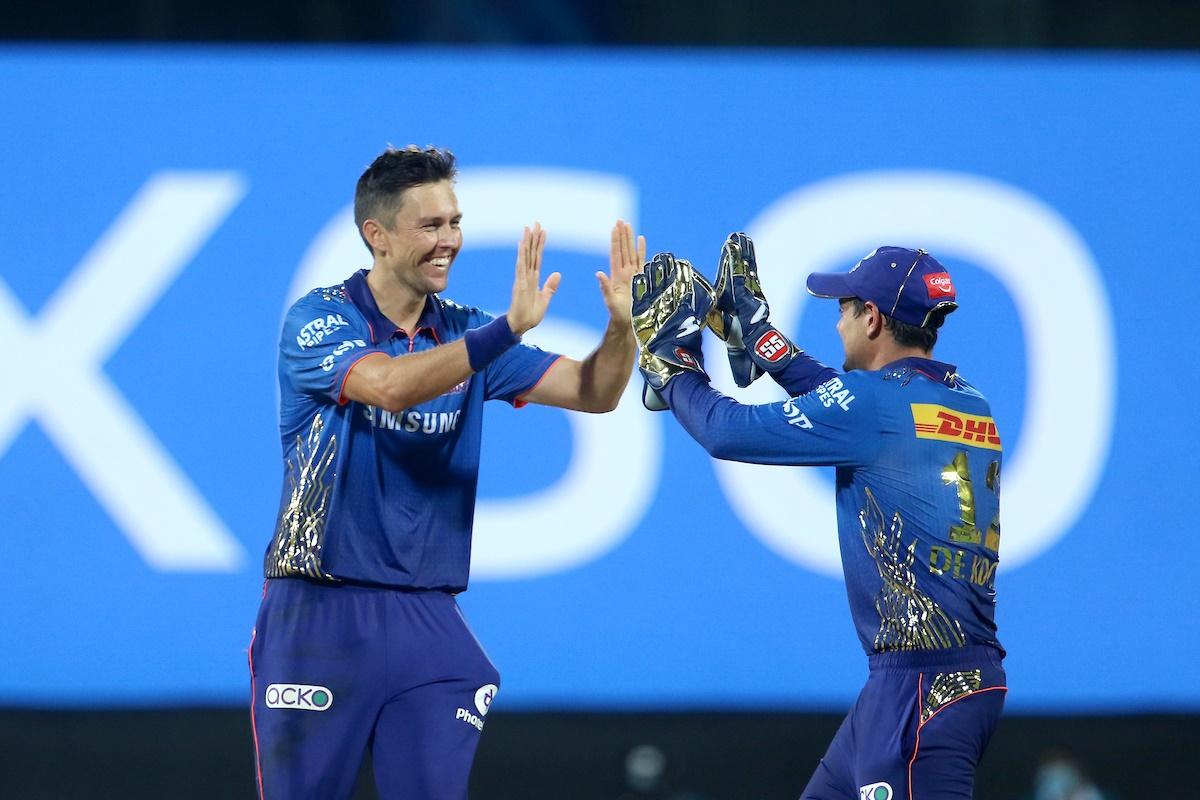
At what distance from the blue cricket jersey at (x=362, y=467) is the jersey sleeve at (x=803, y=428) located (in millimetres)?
669

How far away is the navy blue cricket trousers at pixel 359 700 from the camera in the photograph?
12.2ft

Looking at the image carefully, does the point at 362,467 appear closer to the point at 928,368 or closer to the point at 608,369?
the point at 608,369

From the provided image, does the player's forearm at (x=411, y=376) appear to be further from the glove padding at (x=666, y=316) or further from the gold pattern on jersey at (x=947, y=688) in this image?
the gold pattern on jersey at (x=947, y=688)

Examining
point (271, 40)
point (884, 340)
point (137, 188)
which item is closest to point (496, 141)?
point (271, 40)

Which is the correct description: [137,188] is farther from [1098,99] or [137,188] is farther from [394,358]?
[1098,99]

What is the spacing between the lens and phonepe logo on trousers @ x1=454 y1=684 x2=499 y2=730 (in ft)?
12.4

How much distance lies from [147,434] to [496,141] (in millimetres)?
1957

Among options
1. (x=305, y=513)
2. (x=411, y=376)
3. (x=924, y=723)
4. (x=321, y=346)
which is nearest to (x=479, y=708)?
(x=305, y=513)

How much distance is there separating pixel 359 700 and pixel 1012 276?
3.92m

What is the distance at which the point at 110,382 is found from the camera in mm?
6445

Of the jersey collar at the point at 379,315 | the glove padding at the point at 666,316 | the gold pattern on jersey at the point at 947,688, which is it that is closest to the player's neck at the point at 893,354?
the glove padding at the point at 666,316

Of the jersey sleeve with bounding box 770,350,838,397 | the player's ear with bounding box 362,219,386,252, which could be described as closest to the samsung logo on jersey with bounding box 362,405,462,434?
the player's ear with bounding box 362,219,386,252

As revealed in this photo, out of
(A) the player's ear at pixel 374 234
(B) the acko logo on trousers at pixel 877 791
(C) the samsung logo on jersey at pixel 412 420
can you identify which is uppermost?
(A) the player's ear at pixel 374 234

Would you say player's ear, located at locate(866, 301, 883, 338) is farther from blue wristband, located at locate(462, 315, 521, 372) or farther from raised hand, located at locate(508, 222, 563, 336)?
blue wristband, located at locate(462, 315, 521, 372)
